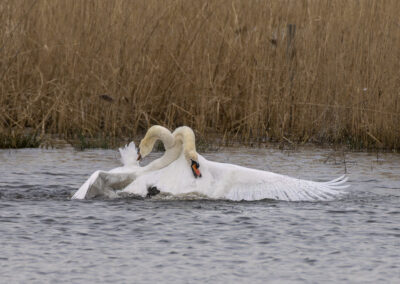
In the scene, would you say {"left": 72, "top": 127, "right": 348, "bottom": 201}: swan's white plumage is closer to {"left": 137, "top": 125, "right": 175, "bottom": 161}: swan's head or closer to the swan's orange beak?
the swan's orange beak

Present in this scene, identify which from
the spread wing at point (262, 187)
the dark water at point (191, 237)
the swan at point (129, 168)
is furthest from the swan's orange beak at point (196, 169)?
the swan at point (129, 168)

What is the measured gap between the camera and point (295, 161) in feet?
29.9

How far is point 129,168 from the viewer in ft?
24.0

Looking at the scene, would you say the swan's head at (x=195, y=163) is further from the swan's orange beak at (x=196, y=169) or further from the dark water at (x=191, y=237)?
the dark water at (x=191, y=237)

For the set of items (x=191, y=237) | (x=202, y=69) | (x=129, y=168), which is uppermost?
(x=202, y=69)

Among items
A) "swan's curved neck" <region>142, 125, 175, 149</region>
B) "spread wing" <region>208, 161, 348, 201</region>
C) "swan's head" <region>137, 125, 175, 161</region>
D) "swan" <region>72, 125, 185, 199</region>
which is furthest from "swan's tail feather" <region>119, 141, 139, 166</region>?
"spread wing" <region>208, 161, 348, 201</region>

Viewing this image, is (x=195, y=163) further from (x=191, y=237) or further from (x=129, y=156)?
(x=191, y=237)

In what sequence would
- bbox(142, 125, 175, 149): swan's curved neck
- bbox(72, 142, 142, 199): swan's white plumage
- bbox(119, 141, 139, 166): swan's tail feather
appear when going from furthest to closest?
bbox(142, 125, 175, 149): swan's curved neck → bbox(119, 141, 139, 166): swan's tail feather → bbox(72, 142, 142, 199): swan's white plumage

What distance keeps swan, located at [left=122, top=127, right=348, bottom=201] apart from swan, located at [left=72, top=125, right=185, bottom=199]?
0.34ft

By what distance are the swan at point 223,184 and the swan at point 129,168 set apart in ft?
0.34

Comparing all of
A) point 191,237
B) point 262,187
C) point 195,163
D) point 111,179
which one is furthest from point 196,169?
point 191,237

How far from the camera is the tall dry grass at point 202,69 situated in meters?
9.98

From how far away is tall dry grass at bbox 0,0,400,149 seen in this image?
998 cm

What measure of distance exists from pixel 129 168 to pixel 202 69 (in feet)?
10.5
